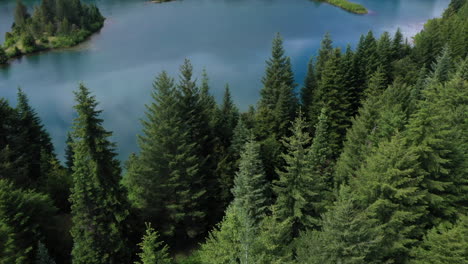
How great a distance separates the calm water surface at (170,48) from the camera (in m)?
56.1

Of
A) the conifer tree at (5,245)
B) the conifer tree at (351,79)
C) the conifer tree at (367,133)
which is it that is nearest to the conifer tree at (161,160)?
the conifer tree at (5,245)

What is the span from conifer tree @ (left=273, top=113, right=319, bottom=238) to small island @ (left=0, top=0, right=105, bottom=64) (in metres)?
68.6

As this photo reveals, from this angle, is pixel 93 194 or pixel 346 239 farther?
pixel 93 194

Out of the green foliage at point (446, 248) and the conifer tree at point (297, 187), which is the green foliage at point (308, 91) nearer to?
the conifer tree at point (297, 187)

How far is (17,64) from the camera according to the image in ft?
219

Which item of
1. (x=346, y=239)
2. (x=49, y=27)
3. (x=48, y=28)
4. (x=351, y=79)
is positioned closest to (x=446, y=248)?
(x=346, y=239)

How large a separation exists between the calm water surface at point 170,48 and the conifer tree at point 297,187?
30986 mm

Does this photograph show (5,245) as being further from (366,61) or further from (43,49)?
(43,49)

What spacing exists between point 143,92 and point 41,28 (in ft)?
119

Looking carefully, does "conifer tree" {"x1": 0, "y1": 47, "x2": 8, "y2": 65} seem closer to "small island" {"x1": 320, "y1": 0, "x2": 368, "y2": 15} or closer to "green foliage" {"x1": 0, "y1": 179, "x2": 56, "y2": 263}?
"green foliage" {"x1": 0, "y1": 179, "x2": 56, "y2": 263}

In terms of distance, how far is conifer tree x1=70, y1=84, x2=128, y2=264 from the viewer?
769 inches

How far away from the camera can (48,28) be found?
7575 centimetres

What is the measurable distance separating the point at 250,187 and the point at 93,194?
9402 mm

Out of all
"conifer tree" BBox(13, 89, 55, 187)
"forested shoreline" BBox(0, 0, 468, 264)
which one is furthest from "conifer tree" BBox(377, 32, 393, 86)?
"conifer tree" BBox(13, 89, 55, 187)
